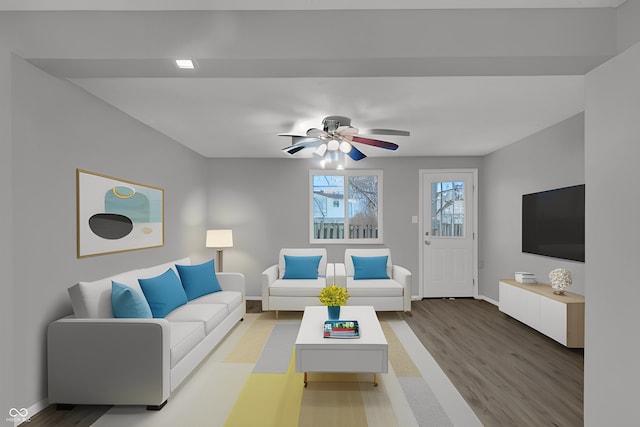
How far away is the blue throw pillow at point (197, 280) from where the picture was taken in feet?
13.5

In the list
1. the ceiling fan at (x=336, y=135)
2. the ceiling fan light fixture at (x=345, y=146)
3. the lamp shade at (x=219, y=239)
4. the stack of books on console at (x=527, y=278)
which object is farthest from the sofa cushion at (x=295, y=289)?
the stack of books on console at (x=527, y=278)

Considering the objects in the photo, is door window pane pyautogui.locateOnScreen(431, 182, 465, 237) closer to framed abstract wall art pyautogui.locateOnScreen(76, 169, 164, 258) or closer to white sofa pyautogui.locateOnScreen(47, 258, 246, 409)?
framed abstract wall art pyautogui.locateOnScreen(76, 169, 164, 258)

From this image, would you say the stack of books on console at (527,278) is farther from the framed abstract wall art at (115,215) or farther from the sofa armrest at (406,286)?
the framed abstract wall art at (115,215)

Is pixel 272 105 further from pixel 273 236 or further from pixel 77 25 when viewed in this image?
pixel 273 236

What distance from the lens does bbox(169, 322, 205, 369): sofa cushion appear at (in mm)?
2680

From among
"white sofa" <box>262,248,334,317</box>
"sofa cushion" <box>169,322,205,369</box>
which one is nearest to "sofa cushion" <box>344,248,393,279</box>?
"white sofa" <box>262,248,334,317</box>

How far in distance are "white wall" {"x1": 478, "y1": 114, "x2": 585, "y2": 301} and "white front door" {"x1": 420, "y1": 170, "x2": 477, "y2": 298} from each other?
0.64 ft

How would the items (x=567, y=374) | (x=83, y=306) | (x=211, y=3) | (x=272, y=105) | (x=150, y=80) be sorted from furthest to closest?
(x=272, y=105) → (x=567, y=374) → (x=150, y=80) → (x=83, y=306) → (x=211, y=3)

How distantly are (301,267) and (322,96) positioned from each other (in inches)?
111

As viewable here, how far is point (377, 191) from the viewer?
6.11 meters

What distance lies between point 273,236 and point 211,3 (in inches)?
177

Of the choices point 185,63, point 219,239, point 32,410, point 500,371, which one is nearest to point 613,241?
point 500,371

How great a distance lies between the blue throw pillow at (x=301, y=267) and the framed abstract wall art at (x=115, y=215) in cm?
180

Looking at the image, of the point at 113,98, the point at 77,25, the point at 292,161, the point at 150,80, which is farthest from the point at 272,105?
the point at 292,161
